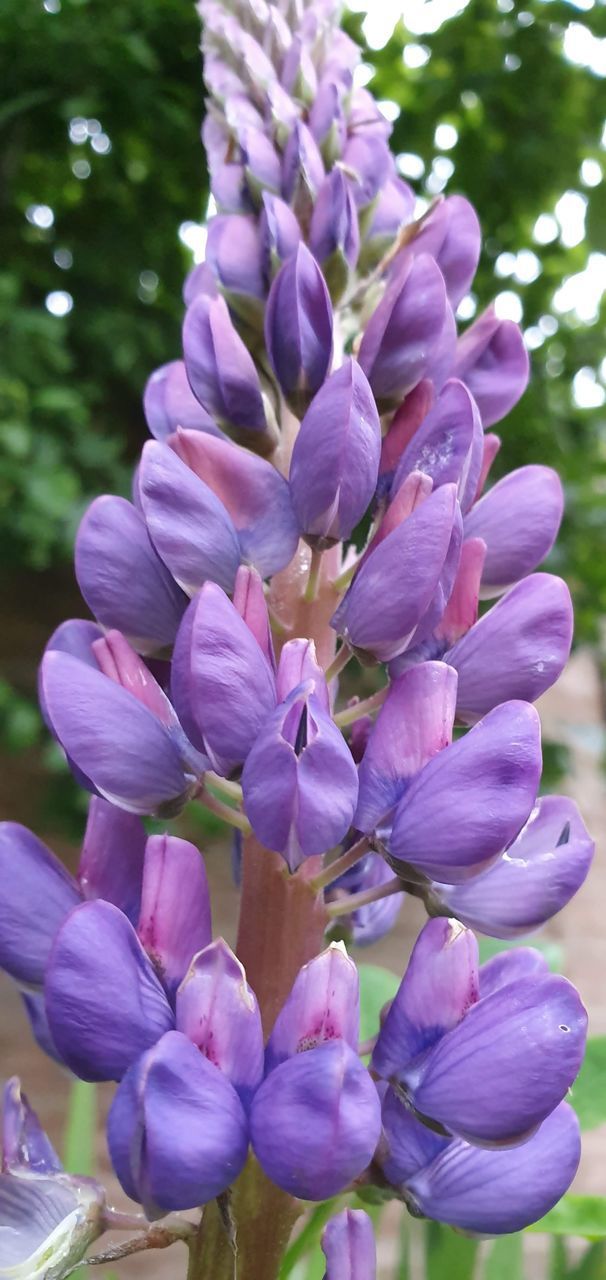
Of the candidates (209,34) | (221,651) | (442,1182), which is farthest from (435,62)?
(442,1182)

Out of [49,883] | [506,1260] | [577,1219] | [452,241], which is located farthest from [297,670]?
[506,1260]

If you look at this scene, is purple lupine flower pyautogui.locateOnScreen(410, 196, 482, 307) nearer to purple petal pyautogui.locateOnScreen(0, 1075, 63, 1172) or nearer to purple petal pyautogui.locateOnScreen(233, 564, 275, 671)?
purple petal pyautogui.locateOnScreen(233, 564, 275, 671)

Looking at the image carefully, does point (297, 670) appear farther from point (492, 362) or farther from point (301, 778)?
point (492, 362)

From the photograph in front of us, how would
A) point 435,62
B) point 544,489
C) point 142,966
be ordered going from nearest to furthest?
point 142,966 < point 544,489 < point 435,62

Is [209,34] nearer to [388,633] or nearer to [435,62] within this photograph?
[388,633]

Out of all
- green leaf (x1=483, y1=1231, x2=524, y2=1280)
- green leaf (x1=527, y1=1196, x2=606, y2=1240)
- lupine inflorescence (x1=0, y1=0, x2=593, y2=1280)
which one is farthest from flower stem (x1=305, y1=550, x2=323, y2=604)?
green leaf (x1=483, y1=1231, x2=524, y2=1280)

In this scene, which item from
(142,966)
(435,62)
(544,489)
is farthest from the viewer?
(435,62)
